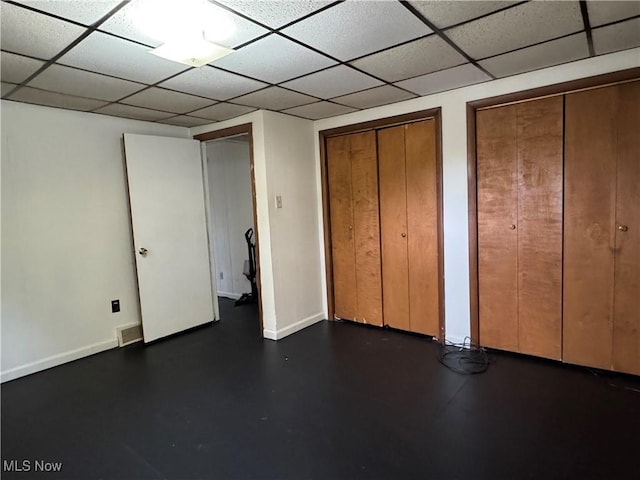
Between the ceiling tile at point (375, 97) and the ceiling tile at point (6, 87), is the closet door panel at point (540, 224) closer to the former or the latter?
the ceiling tile at point (375, 97)

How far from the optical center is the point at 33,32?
1.93 metres

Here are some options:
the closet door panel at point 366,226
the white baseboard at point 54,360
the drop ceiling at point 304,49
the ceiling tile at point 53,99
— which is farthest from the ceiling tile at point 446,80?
the white baseboard at point 54,360

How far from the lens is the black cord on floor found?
3080 millimetres

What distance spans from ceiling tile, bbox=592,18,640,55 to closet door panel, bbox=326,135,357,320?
222cm

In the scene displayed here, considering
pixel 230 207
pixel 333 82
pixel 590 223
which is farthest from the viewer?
pixel 230 207

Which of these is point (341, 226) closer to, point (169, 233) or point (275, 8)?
point (169, 233)

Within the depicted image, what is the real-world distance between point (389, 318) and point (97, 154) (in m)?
3.25

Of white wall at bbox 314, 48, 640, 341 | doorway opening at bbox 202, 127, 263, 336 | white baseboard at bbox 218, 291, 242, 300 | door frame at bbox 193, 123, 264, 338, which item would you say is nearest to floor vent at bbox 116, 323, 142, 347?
door frame at bbox 193, 123, 264, 338

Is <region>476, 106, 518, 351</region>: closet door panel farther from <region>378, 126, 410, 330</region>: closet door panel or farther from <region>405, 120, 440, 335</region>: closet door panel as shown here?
<region>378, 126, 410, 330</region>: closet door panel

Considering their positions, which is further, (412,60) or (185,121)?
(185,121)

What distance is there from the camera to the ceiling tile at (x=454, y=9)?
1.82 metres

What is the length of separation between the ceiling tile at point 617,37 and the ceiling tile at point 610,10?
110mm

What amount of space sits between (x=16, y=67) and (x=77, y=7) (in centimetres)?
105

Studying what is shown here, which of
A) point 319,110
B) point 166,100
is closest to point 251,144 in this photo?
point 319,110
